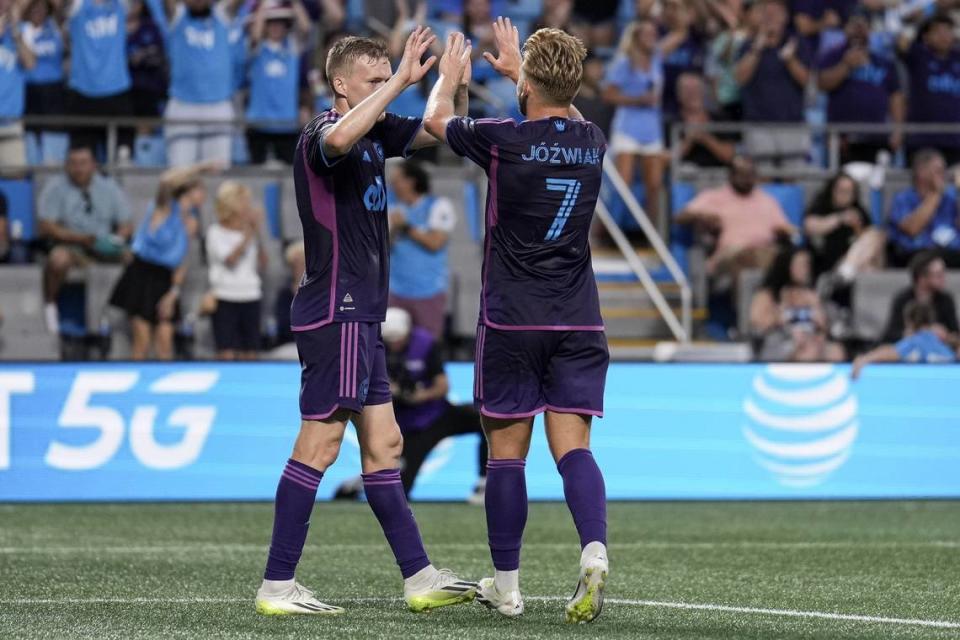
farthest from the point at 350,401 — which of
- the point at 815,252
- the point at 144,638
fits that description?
the point at 815,252

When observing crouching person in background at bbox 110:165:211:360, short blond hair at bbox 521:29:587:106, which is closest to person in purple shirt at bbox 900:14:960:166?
crouching person in background at bbox 110:165:211:360

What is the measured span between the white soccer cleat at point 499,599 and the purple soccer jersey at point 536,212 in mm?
947

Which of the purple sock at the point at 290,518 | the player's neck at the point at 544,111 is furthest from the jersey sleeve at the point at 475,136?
the purple sock at the point at 290,518

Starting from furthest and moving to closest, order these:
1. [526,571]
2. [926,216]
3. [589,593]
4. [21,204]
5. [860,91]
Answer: [860,91], [926,216], [21,204], [526,571], [589,593]

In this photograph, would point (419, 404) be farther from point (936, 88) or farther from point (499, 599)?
point (936, 88)

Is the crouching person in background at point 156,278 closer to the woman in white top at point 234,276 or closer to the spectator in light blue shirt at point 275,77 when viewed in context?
the woman in white top at point 234,276

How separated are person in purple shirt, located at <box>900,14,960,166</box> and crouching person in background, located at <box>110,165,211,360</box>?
24.7ft

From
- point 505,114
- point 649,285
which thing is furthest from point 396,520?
point 505,114

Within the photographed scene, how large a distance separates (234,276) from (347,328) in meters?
8.77

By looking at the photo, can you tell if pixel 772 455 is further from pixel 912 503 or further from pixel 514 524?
pixel 514 524

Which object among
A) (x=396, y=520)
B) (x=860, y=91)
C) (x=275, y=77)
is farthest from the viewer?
(x=860, y=91)

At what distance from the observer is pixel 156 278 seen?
1484 cm

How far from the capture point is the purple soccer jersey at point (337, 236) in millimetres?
6129

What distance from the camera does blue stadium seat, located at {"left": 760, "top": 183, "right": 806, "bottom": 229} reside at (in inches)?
659
